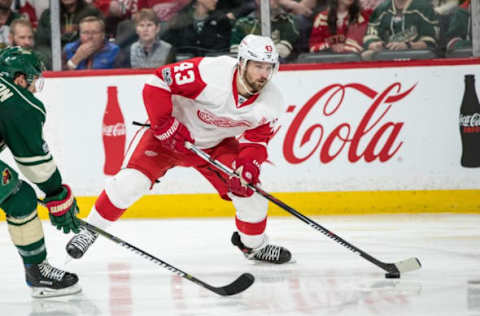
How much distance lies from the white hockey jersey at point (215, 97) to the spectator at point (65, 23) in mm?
2266

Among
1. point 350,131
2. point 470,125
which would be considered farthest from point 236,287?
point 470,125

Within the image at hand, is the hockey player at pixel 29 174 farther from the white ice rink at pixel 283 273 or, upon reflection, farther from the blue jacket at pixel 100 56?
the blue jacket at pixel 100 56

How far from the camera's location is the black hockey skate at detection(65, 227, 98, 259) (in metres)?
3.77

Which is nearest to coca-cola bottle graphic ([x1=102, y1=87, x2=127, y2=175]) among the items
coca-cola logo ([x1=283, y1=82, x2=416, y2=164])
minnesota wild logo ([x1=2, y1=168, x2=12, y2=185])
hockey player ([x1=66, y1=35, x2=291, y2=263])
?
coca-cola logo ([x1=283, y1=82, x2=416, y2=164])

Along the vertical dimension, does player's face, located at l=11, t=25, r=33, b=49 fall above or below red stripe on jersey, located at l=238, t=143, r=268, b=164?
above

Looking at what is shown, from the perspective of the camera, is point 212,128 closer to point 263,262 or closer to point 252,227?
point 252,227

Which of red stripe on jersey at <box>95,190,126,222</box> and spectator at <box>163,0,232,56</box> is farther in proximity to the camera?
spectator at <box>163,0,232,56</box>

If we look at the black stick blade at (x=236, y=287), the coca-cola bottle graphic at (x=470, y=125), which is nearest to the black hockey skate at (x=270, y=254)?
the black stick blade at (x=236, y=287)

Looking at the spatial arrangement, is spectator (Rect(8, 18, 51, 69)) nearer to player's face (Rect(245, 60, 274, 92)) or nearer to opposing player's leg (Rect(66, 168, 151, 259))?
opposing player's leg (Rect(66, 168, 151, 259))

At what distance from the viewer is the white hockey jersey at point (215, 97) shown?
3924 millimetres

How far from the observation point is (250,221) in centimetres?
400

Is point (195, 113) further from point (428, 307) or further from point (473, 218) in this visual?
point (473, 218)

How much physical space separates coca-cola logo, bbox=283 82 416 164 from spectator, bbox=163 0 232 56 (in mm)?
797

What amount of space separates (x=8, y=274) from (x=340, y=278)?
1.54m
